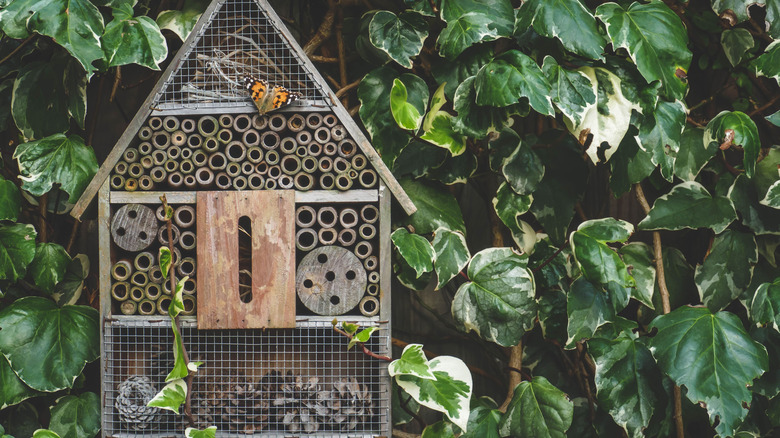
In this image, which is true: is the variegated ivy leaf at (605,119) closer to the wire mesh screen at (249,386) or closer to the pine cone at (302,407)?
the wire mesh screen at (249,386)

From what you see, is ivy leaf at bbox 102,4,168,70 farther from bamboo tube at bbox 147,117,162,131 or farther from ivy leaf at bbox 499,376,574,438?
ivy leaf at bbox 499,376,574,438

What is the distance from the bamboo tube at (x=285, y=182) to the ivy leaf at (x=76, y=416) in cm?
62

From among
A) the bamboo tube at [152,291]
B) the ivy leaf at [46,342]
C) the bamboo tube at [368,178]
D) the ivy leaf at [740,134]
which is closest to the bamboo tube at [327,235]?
the bamboo tube at [368,178]

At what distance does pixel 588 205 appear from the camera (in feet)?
5.47

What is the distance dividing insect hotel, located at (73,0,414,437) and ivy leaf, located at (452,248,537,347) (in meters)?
0.20

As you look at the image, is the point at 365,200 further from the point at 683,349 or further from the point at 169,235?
the point at 683,349

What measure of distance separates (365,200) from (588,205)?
658 millimetres

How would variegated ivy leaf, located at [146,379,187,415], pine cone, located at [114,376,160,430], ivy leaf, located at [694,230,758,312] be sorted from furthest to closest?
ivy leaf, located at [694,230,758,312] < pine cone, located at [114,376,160,430] < variegated ivy leaf, located at [146,379,187,415]

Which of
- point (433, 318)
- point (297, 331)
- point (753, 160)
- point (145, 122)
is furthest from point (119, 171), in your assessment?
point (753, 160)

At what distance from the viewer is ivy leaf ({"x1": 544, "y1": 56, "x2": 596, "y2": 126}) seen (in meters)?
1.31

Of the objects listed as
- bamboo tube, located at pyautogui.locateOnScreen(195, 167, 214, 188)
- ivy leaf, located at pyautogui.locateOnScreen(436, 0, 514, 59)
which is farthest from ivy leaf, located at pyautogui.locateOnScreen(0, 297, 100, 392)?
ivy leaf, located at pyautogui.locateOnScreen(436, 0, 514, 59)

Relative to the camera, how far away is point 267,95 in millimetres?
1239

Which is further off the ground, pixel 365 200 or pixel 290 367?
pixel 365 200

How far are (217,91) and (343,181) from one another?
0.29 m
